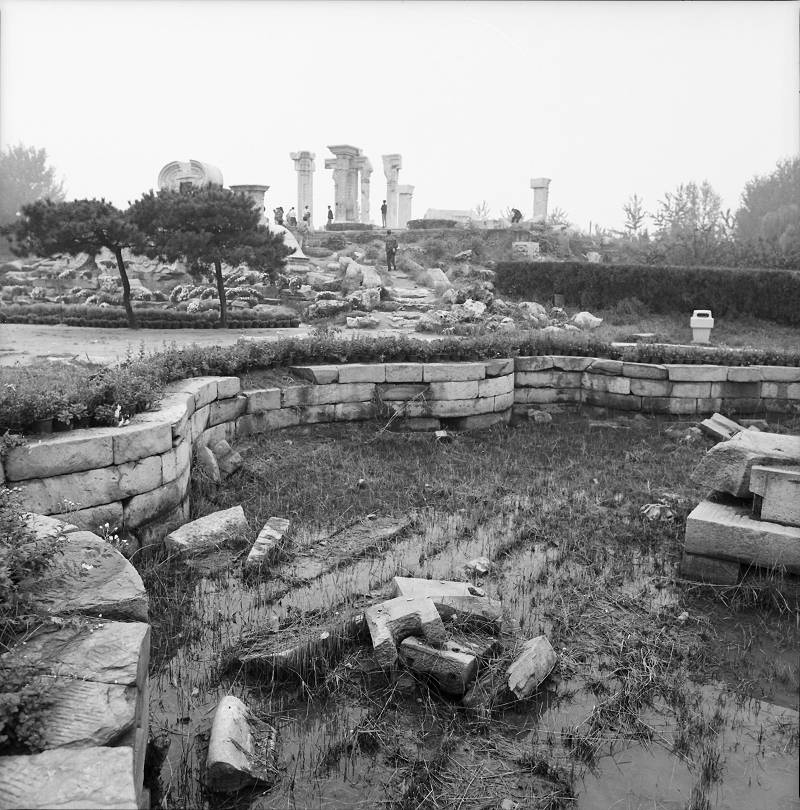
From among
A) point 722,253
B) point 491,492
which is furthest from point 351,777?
point 722,253

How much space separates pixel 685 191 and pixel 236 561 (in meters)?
45.0

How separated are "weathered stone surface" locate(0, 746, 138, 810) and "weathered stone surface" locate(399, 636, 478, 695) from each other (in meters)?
1.79

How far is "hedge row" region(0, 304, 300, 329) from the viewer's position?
16484mm

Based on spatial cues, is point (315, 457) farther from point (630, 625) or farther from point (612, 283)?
point (612, 283)

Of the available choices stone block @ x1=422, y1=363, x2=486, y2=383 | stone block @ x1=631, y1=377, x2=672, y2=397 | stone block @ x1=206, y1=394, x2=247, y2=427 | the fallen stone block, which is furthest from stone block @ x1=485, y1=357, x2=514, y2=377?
the fallen stone block

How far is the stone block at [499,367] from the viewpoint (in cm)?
1045

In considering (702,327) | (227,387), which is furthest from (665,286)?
(227,387)

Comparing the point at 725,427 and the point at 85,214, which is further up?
the point at 85,214

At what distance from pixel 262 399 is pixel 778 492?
579 centimetres

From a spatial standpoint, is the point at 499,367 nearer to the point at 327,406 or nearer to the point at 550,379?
the point at 550,379

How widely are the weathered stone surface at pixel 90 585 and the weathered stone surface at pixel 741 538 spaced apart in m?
3.92

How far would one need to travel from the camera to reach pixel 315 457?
8383mm

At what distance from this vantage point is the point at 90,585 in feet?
11.8

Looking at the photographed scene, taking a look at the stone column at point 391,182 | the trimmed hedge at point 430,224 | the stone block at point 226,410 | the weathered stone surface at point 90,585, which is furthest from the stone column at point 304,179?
the weathered stone surface at point 90,585
